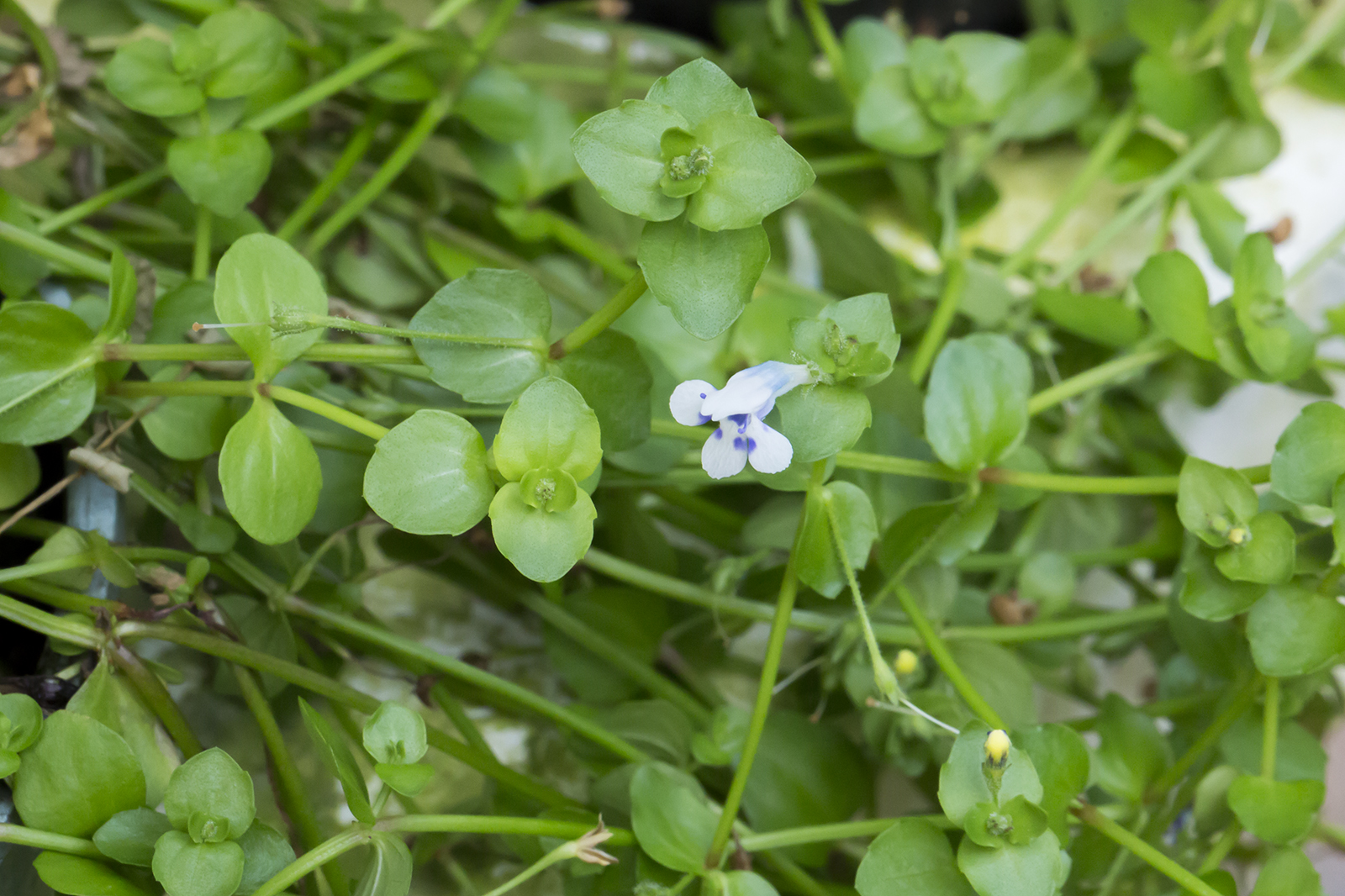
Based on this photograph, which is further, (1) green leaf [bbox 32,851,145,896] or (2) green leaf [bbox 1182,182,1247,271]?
(2) green leaf [bbox 1182,182,1247,271]

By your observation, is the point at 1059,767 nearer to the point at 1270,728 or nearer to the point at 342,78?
the point at 1270,728

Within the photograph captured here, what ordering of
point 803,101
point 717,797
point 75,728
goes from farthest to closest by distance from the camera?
point 803,101, point 717,797, point 75,728

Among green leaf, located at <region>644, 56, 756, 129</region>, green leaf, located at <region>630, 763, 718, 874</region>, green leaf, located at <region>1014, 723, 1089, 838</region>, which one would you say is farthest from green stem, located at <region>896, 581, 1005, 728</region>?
green leaf, located at <region>644, 56, 756, 129</region>

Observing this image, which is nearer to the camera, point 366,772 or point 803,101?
point 366,772

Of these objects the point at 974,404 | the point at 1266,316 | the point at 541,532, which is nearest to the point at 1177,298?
the point at 1266,316

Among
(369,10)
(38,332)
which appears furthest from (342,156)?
(38,332)

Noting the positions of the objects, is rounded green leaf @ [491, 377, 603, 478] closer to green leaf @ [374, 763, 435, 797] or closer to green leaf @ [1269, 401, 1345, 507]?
green leaf @ [374, 763, 435, 797]

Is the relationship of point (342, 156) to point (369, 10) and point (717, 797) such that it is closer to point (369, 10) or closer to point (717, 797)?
point (369, 10)
